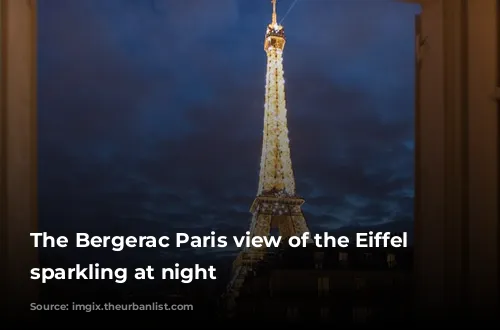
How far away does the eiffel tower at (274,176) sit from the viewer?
260cm

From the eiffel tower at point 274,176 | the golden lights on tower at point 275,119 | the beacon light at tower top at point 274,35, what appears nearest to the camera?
the eiffel tower at point 274,176

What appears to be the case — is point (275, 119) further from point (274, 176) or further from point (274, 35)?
point (274, 35)

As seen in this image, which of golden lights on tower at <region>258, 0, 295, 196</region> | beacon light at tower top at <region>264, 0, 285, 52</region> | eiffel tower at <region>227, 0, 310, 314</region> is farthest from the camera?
golden lights on tower at <region>258, 0, 295, 196</region>

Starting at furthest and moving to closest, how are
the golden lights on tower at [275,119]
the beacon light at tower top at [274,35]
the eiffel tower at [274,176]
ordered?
the golden lights on tower at [275,119] < the beacon light at tower top at [274,35] < the eiffel tower at [274,176]

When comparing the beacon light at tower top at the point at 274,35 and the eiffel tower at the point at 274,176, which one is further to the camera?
the beacon light at tower top at the point at 274,35

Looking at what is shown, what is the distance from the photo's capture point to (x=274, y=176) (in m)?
5.11

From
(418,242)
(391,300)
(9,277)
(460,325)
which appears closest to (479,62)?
(418,242)

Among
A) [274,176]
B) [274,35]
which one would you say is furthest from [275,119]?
[274,35]

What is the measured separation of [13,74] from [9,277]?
1.16ft

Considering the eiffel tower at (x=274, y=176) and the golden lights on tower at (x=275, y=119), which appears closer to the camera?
the eiffel tower at (x=274, y=176)

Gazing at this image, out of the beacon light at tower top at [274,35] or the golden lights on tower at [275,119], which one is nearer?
the beacon light at tower top at [274,35]

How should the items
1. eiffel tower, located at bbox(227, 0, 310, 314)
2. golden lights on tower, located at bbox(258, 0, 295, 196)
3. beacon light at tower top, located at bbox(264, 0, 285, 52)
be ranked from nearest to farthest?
eiffel tower, located at bbox(227, 0, 310, 314) < beacon light at tower top, located at bbox(264, 0, 285, 52) < golden lights on tower, located at bbox(258, 0, 295, 196)

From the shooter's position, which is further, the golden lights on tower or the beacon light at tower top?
the golden lights on tower

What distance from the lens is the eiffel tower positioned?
2.60m
